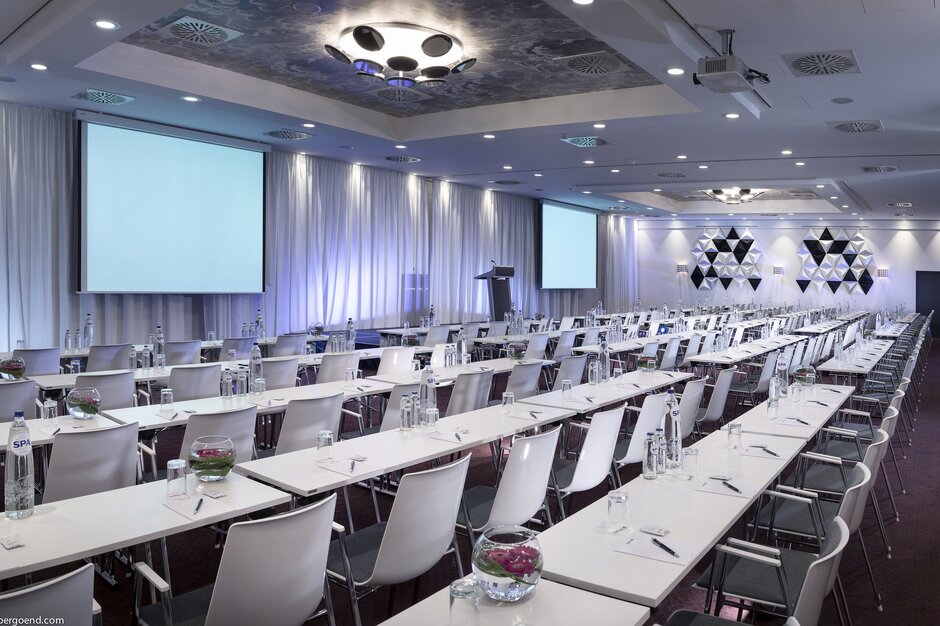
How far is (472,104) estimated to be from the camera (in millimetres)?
9883

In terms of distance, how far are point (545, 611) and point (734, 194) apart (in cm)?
1772

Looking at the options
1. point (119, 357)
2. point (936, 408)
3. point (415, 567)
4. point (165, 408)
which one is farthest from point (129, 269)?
point (936, 408)

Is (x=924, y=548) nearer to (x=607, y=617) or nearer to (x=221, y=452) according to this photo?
(x=607, y=617)

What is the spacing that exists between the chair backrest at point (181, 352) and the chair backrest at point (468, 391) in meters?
3.49

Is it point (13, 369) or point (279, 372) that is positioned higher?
point (13, 369)

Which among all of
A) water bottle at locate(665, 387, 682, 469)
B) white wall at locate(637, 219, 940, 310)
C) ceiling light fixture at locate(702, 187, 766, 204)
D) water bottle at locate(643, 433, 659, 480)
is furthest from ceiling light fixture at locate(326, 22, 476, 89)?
white wall at locate(637, 219, 940, 310)

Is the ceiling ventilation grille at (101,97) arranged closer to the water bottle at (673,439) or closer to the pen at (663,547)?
the water bottle at (673,439)

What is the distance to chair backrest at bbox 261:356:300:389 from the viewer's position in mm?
6629

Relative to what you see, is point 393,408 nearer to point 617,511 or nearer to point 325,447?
point 325,447

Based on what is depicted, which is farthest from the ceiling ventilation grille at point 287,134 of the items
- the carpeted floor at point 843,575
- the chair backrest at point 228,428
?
the chair backrest at point 228,428

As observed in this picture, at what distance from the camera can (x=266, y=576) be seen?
7.72 ft

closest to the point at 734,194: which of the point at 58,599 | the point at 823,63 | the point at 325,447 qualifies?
the point at 823,63

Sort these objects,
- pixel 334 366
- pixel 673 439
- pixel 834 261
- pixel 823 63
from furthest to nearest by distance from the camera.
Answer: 1. pixel 834 261
2. pixel 334 366
3. pixel 823 63
4. pixel 673 439

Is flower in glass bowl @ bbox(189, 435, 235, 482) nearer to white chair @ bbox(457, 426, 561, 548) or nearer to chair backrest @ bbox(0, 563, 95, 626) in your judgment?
chair backrest @ bbox(0, 563, 95, 626)
